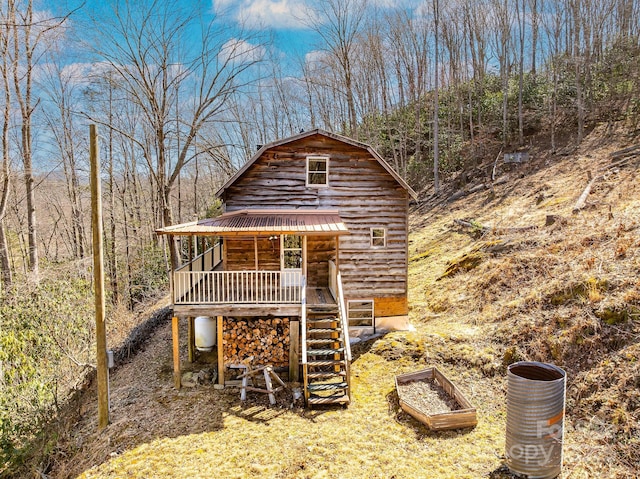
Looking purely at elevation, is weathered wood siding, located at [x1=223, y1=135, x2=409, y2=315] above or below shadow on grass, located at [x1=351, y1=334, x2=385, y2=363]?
above

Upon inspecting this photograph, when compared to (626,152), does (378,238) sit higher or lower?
lower

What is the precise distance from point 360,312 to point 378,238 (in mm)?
2875

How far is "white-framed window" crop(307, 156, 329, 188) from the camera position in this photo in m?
14.0

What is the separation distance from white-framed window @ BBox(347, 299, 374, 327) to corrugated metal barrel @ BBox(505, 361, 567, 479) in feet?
25.7

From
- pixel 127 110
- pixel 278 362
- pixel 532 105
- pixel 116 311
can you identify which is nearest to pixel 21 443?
pixel 278 362

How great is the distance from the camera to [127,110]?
26.6 metres

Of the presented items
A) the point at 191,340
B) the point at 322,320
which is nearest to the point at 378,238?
the point at 322,320

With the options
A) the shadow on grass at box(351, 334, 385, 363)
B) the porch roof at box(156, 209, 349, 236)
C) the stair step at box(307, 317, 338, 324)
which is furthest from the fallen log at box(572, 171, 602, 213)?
the stair step at box(307, 317, 338, 324)

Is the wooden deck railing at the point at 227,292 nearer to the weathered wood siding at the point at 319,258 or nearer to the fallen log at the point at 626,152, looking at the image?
the weathered wood siding at the point at 319,258

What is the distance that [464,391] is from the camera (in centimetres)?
936

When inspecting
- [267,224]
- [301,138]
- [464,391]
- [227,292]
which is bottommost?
[464,391]

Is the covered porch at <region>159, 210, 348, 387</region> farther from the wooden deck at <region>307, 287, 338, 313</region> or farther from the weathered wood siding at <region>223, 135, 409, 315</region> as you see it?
the weathered wood siding at <region>223, 135, 409, 315</region>

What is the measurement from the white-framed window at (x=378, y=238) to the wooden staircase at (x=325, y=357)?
3.66 m

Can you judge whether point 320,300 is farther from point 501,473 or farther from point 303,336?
point 501,473
